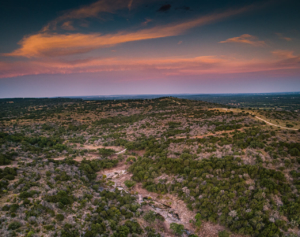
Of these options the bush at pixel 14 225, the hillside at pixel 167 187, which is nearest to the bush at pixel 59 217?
the hillside at pixel 167 187

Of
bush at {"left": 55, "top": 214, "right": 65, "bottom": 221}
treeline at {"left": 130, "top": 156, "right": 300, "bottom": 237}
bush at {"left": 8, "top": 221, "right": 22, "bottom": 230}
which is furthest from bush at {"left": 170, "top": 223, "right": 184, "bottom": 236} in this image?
bush at {"left": 8, "top": 221, "right": 22, "bottom": 230}

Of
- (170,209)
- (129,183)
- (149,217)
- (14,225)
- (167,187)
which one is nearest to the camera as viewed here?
(14,225)

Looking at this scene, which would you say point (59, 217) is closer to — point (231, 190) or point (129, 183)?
point (129, 183)

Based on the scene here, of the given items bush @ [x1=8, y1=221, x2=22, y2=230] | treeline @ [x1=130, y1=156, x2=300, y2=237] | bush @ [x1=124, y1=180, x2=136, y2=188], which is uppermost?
bush @ [x1=8, y1=221, x2=22, y2=230]

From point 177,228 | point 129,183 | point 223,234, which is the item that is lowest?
point 177,228

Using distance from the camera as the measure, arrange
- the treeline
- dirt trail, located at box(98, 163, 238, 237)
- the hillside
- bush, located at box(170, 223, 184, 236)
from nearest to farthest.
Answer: the hillside
the treeline
bush, located at box(170, 223, 184, 236)
dirt trail, located at box(98, 163, 238, 237)

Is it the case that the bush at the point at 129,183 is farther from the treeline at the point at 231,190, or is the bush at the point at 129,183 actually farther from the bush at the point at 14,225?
the bush at the point at 14,225

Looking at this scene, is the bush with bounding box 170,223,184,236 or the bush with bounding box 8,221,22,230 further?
the bush with bounding box 170,223,184,236

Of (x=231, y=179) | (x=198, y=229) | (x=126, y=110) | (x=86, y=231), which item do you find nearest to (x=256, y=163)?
(x=231, y=179)

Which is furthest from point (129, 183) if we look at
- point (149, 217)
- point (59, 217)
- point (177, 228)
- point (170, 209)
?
point (59, 217)

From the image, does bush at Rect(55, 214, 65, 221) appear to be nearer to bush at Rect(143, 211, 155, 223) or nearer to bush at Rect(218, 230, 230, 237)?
bush at Rect(143, 211, 155, 223)

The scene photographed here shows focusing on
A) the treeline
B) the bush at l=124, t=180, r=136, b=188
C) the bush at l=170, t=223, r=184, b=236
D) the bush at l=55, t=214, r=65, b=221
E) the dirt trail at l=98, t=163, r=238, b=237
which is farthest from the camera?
the bush at l=124, t=180, r=136, b=188
